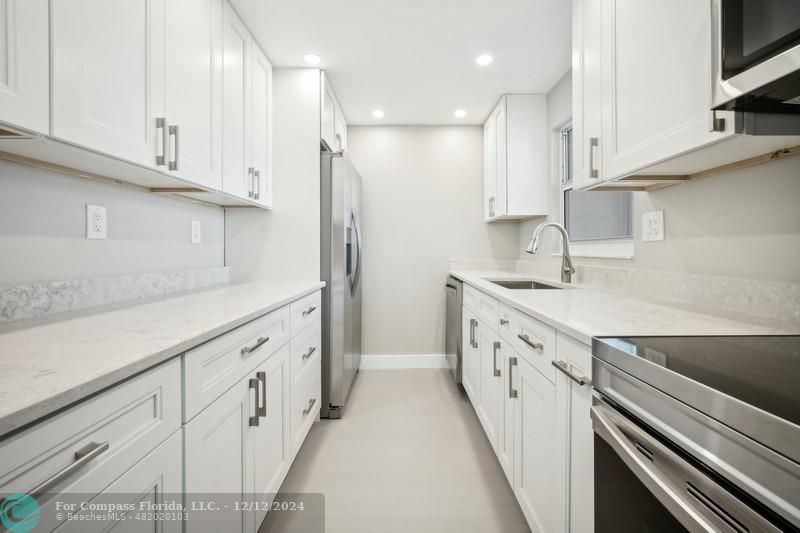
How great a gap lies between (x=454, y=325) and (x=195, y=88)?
234 centimetres

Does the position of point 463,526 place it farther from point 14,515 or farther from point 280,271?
point 280,271

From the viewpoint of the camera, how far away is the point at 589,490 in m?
0.82

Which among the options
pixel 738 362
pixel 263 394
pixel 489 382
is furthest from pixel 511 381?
pixel 263 394

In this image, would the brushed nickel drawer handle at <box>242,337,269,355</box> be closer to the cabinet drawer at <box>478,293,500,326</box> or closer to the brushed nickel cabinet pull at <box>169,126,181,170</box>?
the brushed nickel cabinet pull at <box>169,126,181,170</box>

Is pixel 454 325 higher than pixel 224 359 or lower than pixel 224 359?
lower

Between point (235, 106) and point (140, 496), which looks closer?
point (140, 496)

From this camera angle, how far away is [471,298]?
7.68ft

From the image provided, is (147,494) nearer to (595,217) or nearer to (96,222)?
(96,222)

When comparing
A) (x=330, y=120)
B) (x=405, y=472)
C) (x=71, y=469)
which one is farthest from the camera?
(x=330, y=120)

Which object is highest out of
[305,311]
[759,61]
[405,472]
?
[759,61]

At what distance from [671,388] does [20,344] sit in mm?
1287

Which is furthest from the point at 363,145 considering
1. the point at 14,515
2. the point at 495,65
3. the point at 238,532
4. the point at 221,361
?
the point at 14,515

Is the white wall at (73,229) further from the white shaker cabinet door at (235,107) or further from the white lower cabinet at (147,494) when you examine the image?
the white lower cabinet at (147,494)

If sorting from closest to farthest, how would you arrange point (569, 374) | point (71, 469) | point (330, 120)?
point (71, 469) → point (569, 374) → point (330, 120)
